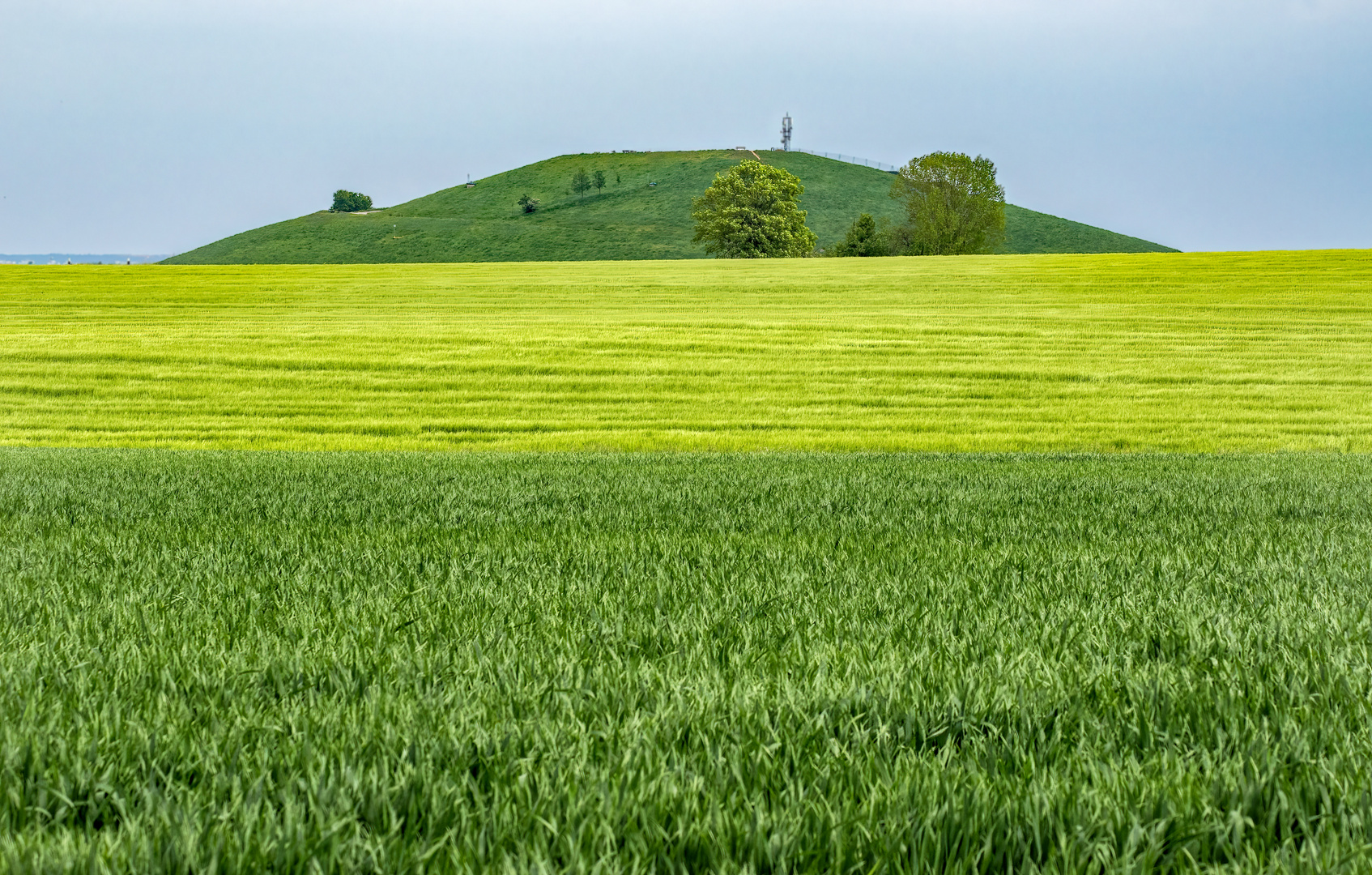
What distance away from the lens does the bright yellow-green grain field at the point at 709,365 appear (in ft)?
59.2

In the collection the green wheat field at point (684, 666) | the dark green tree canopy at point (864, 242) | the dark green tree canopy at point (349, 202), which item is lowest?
the green wheat field at point (684, 666)

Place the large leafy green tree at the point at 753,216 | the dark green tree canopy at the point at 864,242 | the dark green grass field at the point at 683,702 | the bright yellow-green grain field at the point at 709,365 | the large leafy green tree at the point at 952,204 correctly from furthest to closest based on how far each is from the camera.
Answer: the dark green tree canopy at the point at 864,242 < the large leafy green tree at the point at 952,204 < the large leafy green tree at the point at 753,216 < the bright yellow-green grain field at the point at 709,365 < the dark green grass field at the point at 683,702

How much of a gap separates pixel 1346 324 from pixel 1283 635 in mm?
29911

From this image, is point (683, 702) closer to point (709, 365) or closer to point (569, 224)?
point (709, 365)

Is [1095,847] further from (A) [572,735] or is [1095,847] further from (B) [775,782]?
(A) [572,735]

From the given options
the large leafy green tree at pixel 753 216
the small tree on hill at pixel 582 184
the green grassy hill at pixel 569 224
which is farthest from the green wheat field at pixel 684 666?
the small tree on hill at pixel 582 184

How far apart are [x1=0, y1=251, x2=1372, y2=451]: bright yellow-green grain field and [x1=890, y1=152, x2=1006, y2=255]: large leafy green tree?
1626 inches

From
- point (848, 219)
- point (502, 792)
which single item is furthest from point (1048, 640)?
point (848, 219)

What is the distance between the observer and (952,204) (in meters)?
78.1

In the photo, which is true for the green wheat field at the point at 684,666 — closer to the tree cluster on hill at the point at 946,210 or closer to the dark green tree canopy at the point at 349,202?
the tree cluster on hill at the point at 946,210

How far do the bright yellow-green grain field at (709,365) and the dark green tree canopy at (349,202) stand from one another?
88840 millimetres

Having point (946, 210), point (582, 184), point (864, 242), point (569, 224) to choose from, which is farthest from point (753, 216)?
point (582, 184)

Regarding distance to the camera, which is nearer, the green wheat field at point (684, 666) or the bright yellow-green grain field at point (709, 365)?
the green wheat field at point (684, 666)

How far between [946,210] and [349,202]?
80330mm
